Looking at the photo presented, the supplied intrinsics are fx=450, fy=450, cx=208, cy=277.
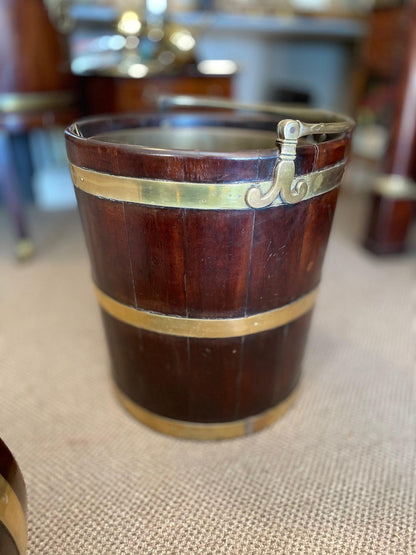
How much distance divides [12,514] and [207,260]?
19.8 inches

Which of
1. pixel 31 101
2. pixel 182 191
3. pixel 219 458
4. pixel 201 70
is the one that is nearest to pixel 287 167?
pixel 182 191

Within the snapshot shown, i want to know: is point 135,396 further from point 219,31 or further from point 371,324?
point 219,31

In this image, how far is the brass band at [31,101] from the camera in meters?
1.74

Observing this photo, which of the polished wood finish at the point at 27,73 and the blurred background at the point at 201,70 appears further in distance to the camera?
the blurred background at the point at 201,70

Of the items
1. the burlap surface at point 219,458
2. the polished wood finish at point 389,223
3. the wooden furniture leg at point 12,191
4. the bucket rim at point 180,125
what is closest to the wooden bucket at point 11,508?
the burlap surface at point 219,458

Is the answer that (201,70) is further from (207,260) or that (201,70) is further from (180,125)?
(207,260)

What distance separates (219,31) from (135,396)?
8.51 feet

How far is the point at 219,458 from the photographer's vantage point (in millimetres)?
1043

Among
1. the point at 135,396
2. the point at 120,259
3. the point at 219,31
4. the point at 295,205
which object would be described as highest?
the point at 219,31

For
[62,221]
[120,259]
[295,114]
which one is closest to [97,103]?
[62,221]

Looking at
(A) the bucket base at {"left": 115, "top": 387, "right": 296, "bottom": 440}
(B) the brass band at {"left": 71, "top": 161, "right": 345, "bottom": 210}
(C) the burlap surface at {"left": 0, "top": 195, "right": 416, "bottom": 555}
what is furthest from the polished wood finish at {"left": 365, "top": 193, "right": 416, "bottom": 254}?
(B) the brass band at {"left": 71, "top": 161, "right": 345, "bottom": 210}

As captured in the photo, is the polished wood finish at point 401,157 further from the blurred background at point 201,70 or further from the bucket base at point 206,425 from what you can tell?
the bucket base at point 206,425

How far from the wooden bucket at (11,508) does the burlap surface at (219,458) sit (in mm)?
200

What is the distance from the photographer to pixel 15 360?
1.37 metres
